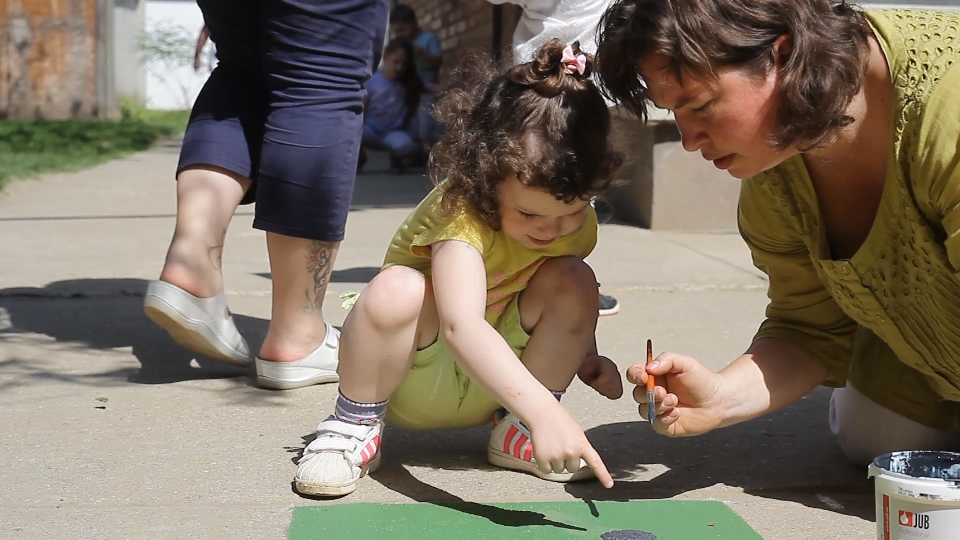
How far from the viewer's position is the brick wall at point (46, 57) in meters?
14.0

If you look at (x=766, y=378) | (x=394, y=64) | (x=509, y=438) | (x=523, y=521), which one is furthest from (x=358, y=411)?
(x=394, y=64)

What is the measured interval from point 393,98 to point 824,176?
7528 millimetres

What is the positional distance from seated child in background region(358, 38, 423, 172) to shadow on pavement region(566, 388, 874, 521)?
6.68 meters

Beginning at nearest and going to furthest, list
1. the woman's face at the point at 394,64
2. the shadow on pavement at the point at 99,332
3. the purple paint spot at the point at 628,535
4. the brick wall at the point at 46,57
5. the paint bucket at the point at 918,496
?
the paint bucket at the point at 918,496
the purple paint spot at the point at 628,535
the shadow on pavement at the point at 99,332
the woman's face at the point at 394,64
the brick wall at the point at 46,57

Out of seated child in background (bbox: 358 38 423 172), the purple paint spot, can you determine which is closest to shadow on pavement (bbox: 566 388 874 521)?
the purple paint spot

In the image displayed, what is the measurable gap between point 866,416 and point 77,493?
1621 millimetres

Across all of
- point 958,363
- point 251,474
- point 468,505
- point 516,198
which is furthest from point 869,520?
point 251,474

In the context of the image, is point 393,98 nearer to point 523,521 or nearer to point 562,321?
point 562,321

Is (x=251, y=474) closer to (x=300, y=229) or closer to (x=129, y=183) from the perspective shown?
(x=300, y=229)

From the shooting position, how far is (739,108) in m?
1.89

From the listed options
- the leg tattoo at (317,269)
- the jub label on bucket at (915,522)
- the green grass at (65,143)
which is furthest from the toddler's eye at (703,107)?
the green grass at (65,143)

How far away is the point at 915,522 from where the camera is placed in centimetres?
161

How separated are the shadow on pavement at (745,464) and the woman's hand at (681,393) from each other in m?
0.19

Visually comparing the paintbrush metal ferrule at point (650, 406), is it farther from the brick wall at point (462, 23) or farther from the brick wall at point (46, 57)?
the brick wall at point (46, 57)
